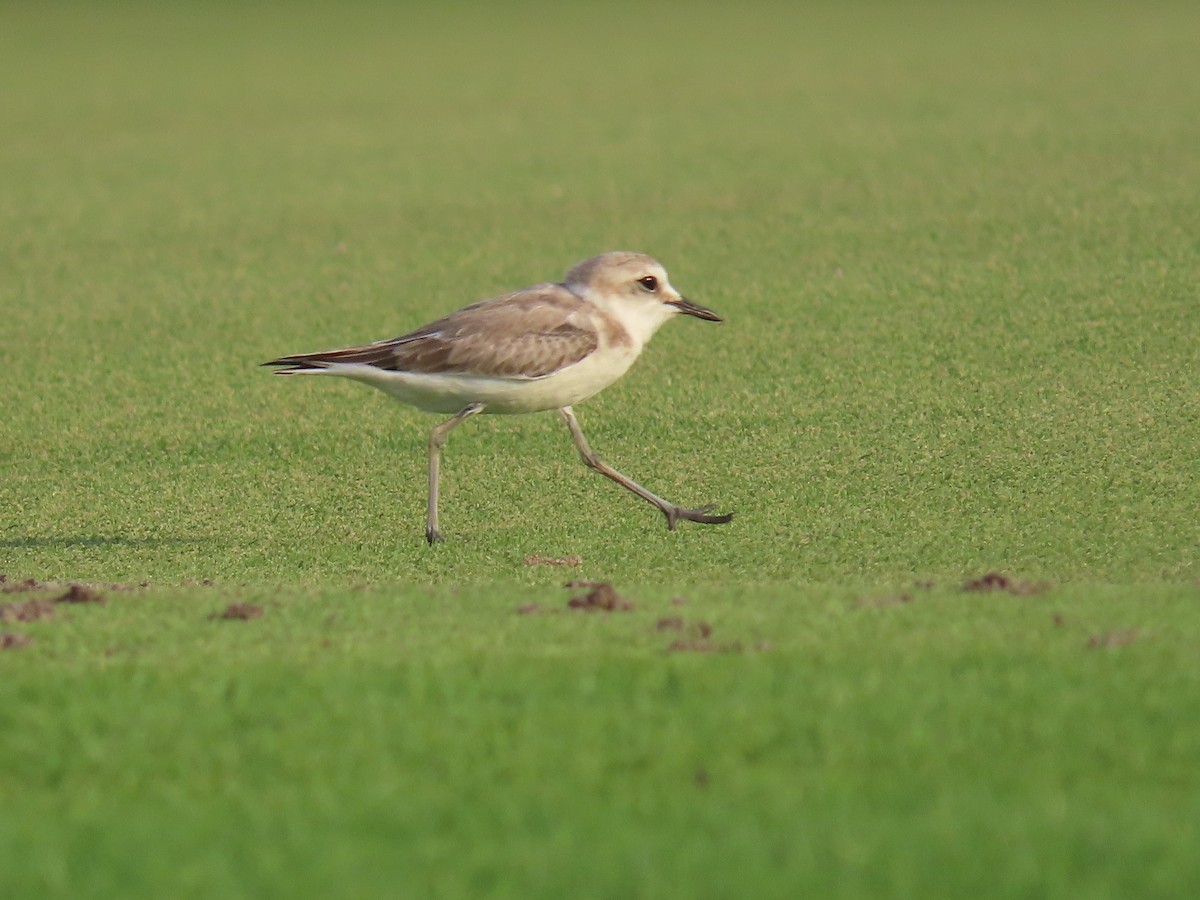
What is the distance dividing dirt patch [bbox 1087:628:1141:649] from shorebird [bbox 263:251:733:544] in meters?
1.85

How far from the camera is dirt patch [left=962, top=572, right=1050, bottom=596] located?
437 cm

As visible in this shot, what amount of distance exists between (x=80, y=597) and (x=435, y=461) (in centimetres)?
156

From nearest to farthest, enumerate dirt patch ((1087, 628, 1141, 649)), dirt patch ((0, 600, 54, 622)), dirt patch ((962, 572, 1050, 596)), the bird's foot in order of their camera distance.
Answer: dirt patch ((1087, 628, 1141, 649)) < dirt patch ((0, 600, 54, 622)) < dirt patch ((962, 572, 1050, 596)) < the bird's foot

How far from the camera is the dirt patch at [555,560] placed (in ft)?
17.0

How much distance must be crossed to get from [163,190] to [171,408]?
5.50 metres

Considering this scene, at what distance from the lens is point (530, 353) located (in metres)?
5.68

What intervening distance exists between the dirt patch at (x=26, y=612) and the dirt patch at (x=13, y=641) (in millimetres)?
182

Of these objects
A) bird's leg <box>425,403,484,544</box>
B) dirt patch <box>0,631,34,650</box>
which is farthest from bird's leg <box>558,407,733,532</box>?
dirt patch <box>0,631,34,650</box>

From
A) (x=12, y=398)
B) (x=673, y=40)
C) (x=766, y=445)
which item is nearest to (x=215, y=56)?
(x=673, y=40)

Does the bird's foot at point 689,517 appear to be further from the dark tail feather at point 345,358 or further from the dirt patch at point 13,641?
the dirt patch at point 13,641

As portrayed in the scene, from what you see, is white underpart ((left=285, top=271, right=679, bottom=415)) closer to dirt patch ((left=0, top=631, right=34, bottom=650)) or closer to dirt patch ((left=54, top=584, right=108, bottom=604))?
dirt patch ((left=54, top=584, right=108, bottom=604))

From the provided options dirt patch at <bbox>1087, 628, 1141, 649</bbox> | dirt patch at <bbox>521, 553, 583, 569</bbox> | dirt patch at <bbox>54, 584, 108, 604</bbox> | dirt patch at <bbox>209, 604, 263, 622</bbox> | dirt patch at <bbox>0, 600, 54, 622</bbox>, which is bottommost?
dirt patch at <bbox>521, 553, 583, 569</bbox>

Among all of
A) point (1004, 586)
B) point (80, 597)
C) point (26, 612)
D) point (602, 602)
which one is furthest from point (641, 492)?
point (26, 612)

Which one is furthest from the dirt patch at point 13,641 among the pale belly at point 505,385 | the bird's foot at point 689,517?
the bird's foot at point 689,517
